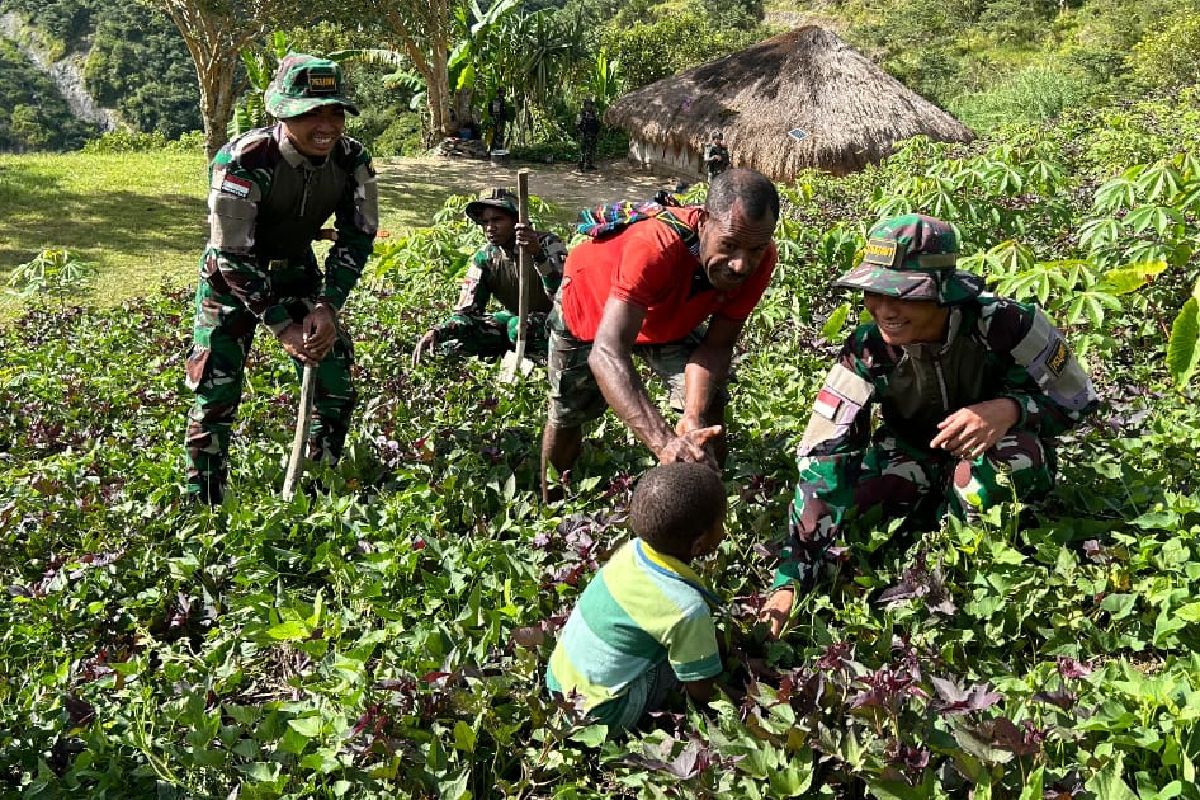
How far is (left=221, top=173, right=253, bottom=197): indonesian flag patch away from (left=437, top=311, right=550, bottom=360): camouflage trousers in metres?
1.88

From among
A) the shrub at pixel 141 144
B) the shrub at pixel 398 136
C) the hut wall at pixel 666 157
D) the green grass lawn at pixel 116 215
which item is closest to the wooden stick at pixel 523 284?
the green grass lawn at pixel 116 215

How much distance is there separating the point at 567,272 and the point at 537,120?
19.5 metres

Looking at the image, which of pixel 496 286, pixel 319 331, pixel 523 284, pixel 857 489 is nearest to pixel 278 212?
Result: pixel 319 331

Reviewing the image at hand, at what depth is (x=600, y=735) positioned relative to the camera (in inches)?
89.6

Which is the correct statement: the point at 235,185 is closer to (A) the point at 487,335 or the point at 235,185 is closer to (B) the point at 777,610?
(A) the point at 487,335

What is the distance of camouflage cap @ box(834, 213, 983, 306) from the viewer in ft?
8.69

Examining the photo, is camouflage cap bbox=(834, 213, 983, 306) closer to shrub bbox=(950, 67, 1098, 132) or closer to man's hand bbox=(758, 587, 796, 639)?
man's hand bbox=(758, 587, 796, 639)

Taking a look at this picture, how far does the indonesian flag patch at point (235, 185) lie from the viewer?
3545mm

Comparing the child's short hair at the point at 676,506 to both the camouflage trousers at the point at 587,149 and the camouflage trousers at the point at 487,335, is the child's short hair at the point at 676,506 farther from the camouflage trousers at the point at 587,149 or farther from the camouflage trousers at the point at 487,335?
the camouflage trousers at the point at 587,149

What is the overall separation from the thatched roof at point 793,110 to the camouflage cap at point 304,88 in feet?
42.4

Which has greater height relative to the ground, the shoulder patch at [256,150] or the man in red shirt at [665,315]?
the shoulder patch at [256,150]

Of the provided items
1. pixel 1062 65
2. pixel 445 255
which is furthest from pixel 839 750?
pixel 1062 65

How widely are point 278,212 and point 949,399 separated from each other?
254 centimetres

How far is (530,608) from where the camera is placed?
9.53 feet
